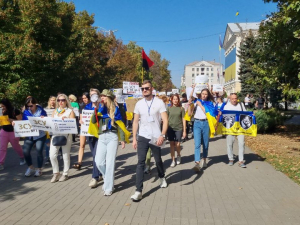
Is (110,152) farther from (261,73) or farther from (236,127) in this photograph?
(261,73)

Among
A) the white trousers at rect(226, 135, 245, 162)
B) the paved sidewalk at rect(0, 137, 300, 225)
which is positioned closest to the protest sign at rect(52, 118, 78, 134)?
the paved sidewalk at rect(0, 137, 300, 225)

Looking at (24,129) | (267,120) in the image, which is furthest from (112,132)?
(267,120)

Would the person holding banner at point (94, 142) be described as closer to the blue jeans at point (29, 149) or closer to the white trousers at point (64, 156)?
the white trousers at point (64, 156)

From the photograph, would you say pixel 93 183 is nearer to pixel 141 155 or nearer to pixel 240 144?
pixel 141 155

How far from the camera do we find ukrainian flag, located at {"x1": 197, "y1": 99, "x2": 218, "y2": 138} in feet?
26.1

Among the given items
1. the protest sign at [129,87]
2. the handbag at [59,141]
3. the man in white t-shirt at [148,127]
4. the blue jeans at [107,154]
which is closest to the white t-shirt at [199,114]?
the man in white t-shirt at [148,127]

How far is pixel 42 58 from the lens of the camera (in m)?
15.3

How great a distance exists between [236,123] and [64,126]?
418 centimetres

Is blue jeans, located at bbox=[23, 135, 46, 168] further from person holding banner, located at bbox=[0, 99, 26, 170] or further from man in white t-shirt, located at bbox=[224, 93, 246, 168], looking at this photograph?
man in white t-shirt, located at bbox=[224, 93, 246, 168]

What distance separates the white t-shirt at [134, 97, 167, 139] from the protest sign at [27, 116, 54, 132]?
7.30 ft

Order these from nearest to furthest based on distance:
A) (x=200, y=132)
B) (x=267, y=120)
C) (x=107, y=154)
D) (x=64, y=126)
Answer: (x=107, y=154)
(x=64, y=126)
(x=200, y=132)
(x=267, y=120)

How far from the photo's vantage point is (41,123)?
729 centimetres

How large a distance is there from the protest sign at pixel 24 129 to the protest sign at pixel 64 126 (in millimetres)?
663

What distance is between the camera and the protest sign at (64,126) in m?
7.11
